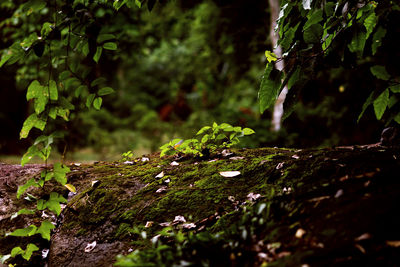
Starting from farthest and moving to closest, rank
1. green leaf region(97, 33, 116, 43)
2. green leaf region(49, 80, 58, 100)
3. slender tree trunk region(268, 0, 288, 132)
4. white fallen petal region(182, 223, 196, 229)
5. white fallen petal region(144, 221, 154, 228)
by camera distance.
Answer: slender tree trunk region(268, 0, 288, 132)
white fallen petal region(144, 221, 154, 228)
white fallen petal region(182, 223, 196, 229)
green leaf region(97, 33, 116, 43)
green leaf region(49, 80, 58, 100)

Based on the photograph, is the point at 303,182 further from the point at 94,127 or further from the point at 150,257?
the point at 94,127

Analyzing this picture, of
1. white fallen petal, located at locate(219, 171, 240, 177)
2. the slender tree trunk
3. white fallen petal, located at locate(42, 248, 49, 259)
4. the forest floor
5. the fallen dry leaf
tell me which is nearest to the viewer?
the fallen dry leaf

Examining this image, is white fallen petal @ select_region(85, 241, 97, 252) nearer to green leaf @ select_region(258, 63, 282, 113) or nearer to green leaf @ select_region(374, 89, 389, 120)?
green leaf @ select_region(258, 63, 282, 113)

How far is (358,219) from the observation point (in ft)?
4.37

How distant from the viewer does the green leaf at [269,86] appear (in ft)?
5.03

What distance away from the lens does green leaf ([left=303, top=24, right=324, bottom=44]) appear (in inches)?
59.6

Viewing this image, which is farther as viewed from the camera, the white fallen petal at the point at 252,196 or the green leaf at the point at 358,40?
the white fallen petal at the point at 252,196

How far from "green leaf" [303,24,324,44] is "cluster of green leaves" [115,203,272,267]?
2.98 feet

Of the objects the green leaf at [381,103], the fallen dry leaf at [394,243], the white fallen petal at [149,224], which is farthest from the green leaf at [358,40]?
the white fallen petal at [149,224]

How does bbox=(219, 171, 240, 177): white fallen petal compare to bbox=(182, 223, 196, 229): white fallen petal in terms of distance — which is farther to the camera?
bbox=(219, 171, 240, 177): white fallen petal

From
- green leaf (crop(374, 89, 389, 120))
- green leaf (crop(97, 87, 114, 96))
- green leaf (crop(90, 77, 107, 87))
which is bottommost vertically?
green leaf (crop(374, 89, 389, 120))

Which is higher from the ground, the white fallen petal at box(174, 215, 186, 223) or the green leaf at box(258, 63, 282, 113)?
the green leaf at box(258, 63, 282, 113)

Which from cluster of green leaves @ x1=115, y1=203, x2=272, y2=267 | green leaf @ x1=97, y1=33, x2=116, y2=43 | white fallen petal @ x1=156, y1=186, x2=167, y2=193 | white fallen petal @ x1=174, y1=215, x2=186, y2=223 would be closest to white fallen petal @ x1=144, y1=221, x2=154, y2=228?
white fallen petal @ x1=174, y1=215, x2=186, y2=223

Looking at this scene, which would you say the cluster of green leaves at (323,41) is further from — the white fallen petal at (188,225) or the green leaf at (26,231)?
the green leaf at (26,231)
